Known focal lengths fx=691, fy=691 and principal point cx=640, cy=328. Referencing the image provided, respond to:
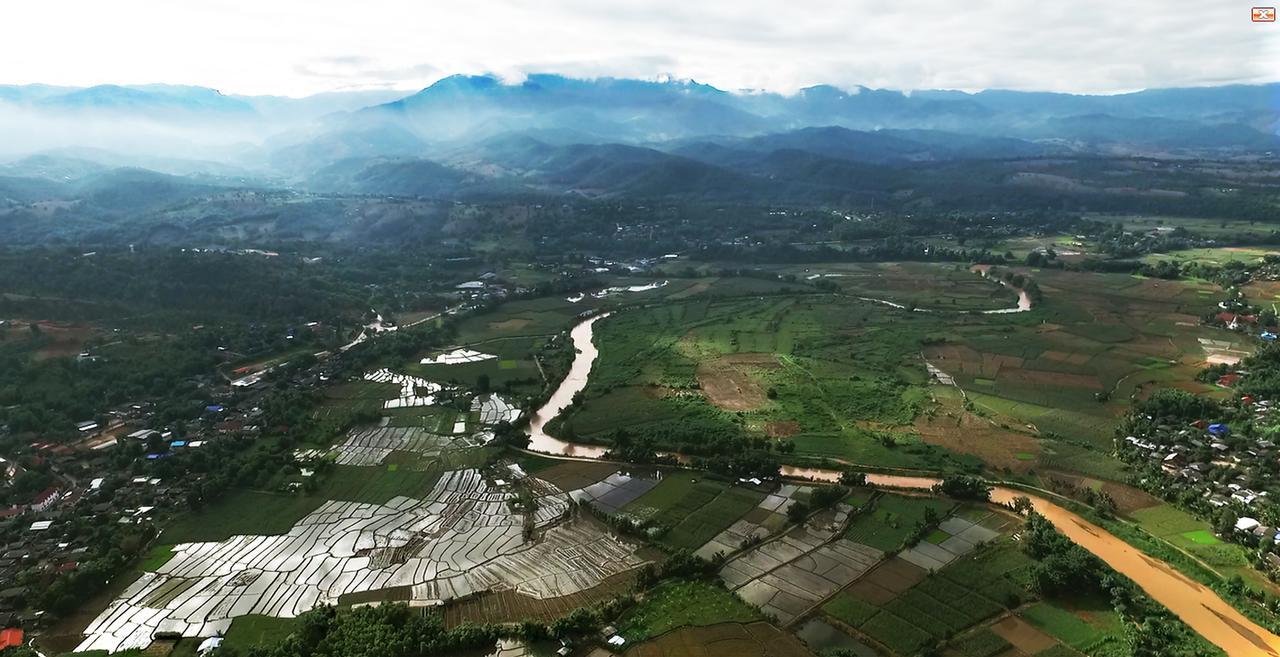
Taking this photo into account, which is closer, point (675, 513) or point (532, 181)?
point (675, 513)

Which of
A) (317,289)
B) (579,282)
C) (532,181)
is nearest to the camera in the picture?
(317,289)

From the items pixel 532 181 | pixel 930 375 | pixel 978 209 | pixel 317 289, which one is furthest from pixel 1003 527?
pixel 532 181

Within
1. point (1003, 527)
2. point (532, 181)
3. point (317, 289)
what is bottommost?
point (1003, 527)

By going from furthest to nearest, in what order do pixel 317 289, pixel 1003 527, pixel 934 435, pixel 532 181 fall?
pixel 532 181, pixel 317 289, pixel 934 435, pixel 1003 527

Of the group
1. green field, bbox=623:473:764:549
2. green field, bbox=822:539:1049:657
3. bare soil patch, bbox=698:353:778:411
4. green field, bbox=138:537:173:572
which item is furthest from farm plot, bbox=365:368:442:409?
green field, bbox=822:539:1049:657

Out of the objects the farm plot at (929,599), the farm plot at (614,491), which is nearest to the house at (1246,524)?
the farm plot at (929,599)

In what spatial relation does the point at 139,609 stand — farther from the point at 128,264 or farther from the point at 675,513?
the point at 128,264
